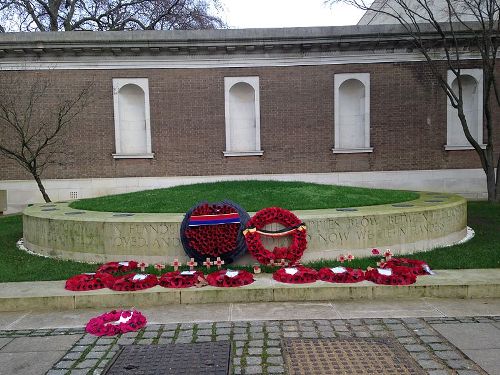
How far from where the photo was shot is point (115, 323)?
16.4 ft

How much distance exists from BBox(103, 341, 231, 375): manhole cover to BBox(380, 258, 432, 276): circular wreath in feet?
9.98

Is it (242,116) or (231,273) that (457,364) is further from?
(242,116)

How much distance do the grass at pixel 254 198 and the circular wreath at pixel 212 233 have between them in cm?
127

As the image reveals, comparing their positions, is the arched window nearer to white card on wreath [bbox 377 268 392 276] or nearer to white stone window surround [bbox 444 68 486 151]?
white stone window surround [bbox 444 68 486 151]

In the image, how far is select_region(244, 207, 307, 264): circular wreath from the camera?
6836 millimetres

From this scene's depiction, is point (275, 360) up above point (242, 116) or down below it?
below

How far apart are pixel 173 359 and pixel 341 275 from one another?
290 cm

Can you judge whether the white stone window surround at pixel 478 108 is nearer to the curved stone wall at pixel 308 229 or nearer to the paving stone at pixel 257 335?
the curved stone wall at pixel 308 229

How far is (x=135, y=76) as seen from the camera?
1689 centimetres

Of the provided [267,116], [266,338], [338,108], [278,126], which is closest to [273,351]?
[266,338]

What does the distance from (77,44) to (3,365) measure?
14.7 m

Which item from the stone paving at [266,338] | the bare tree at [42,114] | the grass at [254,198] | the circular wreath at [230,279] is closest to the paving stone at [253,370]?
the stone paving at [266,338]

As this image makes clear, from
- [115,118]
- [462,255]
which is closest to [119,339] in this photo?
[462,255]

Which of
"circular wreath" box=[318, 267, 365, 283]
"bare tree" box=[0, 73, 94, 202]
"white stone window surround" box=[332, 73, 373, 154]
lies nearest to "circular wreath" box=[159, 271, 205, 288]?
"circular wreath" box=[318, 267, 365, 283]
